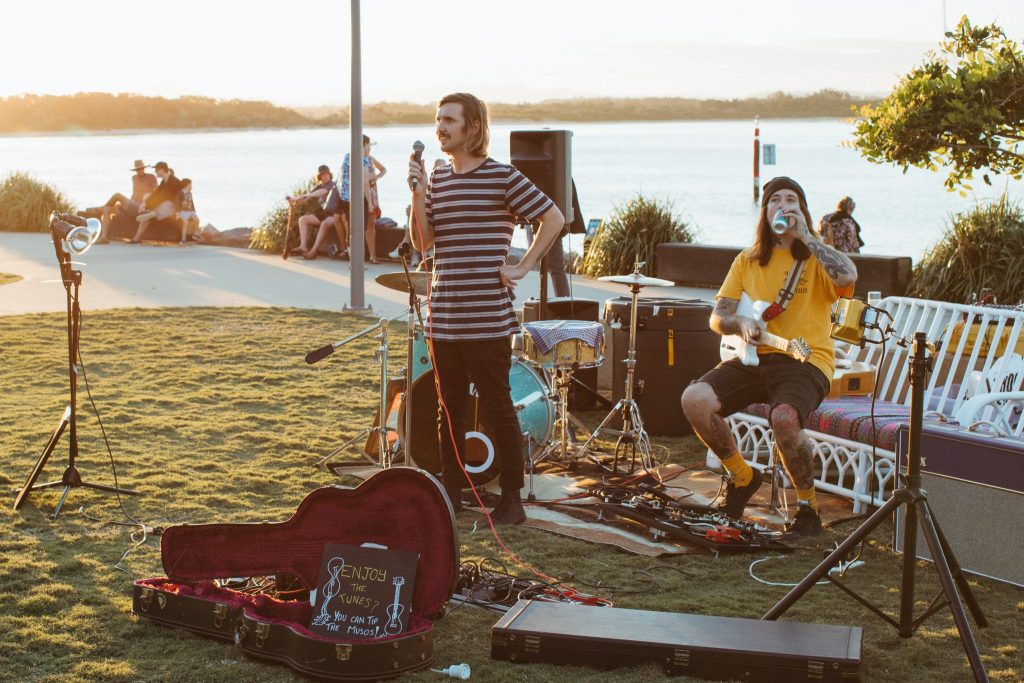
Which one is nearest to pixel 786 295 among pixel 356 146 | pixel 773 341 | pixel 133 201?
pixel 773 341

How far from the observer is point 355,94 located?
11.5m

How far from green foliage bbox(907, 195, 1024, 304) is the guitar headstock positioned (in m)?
6.75

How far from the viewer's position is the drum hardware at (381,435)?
596 cm

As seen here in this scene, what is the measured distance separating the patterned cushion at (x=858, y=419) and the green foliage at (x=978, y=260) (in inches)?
230

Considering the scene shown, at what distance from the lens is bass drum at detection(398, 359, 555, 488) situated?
19.9 feet

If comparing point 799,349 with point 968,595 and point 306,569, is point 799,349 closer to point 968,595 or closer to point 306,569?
point 968,595

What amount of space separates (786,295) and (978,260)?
289 inches

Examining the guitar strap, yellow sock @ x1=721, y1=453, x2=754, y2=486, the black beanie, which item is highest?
the black beanie

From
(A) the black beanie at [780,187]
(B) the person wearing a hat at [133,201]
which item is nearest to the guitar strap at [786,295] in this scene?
(A) the black beanie at [780,187]

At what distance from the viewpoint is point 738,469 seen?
574 cm

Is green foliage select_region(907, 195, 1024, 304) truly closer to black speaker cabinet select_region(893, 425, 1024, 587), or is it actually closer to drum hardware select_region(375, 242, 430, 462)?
black speaker cabinet select_region(893, 425, 1024, 587)

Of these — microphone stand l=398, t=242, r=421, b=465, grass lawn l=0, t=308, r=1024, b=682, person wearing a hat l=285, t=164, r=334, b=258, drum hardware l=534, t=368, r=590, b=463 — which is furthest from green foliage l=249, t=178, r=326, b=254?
microphone stand l=398, t=242, r=421, b=465

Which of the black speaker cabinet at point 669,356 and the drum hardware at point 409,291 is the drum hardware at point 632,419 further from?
the drum hardware at point 409,291

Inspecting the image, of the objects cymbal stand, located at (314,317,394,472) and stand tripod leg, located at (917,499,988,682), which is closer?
stand tripod leg, located at (917,499,988,682)
